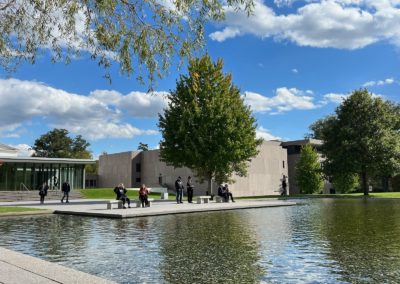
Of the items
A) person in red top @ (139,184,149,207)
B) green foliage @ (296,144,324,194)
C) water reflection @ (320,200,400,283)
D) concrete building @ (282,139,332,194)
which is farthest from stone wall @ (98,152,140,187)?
water reflection @ (320,200,400,283)

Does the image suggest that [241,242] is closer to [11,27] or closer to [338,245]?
[338,245]

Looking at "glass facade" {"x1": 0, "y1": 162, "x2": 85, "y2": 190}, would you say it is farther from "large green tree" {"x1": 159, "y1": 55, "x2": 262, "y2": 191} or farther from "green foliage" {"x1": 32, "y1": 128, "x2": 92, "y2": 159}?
"green foliage" {"x1": 32, "y1": 128, "x2": 92, "y2": 159}

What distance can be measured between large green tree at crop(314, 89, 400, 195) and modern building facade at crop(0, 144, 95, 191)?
29.9 meters

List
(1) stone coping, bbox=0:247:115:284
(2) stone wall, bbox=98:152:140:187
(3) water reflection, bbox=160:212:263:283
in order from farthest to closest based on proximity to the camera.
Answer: (2) stone wall, bbox=98:152:140:187
(3) water reflection, bbox=160:212:263:283
(1) stone coping, bbox=0:247:115:284

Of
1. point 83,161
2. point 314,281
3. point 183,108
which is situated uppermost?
A: point 183,108

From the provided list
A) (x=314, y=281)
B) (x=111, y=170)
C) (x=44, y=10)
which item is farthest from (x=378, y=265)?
(x=111, y=170)

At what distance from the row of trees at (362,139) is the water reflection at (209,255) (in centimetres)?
3623

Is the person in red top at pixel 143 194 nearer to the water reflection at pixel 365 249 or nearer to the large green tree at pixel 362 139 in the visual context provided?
the water reflection at pixel 365 249

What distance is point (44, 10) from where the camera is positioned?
9016 mm

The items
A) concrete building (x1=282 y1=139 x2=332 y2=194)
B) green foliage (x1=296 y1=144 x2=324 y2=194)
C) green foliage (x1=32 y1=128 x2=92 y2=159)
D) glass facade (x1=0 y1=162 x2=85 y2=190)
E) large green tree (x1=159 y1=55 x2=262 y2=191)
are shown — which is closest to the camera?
large green tree (x1=159 y1=55 x2=262 y2=191)

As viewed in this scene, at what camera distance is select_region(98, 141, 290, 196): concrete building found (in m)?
60.9

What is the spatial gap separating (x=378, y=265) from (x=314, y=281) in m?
1.95

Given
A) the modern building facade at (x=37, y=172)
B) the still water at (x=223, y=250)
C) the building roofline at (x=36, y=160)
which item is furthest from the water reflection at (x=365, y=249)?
the modern building facade at (x=37, y=172)

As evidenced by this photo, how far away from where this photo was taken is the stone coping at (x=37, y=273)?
21.7ft
